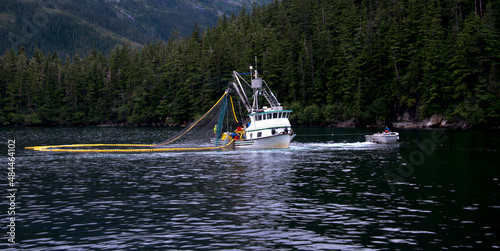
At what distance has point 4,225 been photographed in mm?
23953

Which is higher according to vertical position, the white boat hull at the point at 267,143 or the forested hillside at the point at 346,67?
the forested hillside at the point at 346,67

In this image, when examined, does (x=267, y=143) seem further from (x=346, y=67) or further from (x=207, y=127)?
(x=346, y=67)

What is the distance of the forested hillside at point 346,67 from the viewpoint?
109 meters

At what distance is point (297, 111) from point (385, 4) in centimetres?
4490

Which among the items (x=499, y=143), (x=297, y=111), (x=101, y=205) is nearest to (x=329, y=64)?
(x=297, y=111)

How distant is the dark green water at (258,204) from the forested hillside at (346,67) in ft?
216

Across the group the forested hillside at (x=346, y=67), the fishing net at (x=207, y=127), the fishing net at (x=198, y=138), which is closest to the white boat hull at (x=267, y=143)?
the fishing net at (x=198, y=138)

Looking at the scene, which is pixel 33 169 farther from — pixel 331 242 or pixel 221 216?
pixel 331 242

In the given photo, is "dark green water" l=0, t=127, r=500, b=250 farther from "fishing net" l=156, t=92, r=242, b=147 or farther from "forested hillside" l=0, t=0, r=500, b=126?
"forested hillside" l=0, t=0, r=500, b=126

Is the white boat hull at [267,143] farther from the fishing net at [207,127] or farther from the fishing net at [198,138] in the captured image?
the fishing net at [207,127]

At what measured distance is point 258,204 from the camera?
28.7m

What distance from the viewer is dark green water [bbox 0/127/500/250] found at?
21.0m

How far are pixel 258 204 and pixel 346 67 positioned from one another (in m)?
121

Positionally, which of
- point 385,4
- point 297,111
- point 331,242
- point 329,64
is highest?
point 385,4
